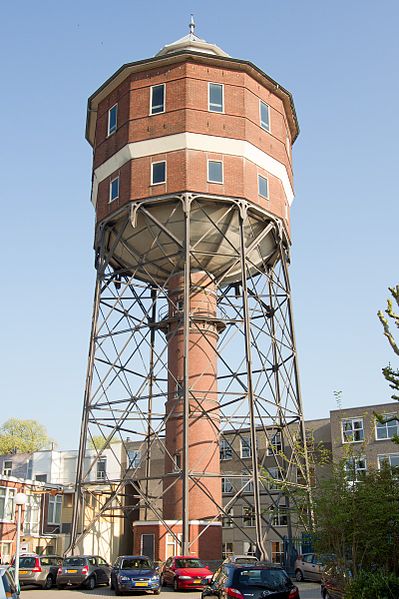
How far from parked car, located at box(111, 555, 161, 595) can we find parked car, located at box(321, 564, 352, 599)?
19.2ft

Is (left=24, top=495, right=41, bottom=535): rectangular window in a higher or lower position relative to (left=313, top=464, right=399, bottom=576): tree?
higher

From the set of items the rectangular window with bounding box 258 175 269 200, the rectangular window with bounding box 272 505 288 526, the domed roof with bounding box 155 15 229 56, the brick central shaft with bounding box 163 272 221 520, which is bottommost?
the rectangular window with bounding box 272 505 288 526

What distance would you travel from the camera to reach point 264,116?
31891mm

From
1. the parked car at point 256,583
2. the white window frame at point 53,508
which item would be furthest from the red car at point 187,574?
the white window frame at point 53,508

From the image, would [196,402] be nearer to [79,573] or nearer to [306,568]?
[79,573]

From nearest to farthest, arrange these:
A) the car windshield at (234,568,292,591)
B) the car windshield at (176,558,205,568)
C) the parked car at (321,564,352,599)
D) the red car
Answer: the car windshield at (234,568,292,591) → the parked car at (321,564,352,599) → the red car → the car windshield at (176,558,205,568)

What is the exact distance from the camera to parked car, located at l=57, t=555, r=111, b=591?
84.5 feet

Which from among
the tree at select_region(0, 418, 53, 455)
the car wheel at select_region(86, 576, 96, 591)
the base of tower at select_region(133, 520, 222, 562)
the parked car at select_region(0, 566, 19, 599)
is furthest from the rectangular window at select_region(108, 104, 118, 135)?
the tree at select_region(0, 418, 53, 455)

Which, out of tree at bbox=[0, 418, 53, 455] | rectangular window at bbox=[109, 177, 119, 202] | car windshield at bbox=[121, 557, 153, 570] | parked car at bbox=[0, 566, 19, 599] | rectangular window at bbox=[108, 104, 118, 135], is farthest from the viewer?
tree at bbox=[0, 418, 53, 455]

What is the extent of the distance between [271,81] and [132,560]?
816 inches

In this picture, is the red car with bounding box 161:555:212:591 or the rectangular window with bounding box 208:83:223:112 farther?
the rectangular window with bounding box 208:83:223:112

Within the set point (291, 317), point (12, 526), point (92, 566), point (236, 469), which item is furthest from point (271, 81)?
point (236, 469)

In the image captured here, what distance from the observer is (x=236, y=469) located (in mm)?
53281

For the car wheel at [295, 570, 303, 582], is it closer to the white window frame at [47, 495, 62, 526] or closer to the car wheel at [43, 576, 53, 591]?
the car wheel at [43, 576, 53, 591]
